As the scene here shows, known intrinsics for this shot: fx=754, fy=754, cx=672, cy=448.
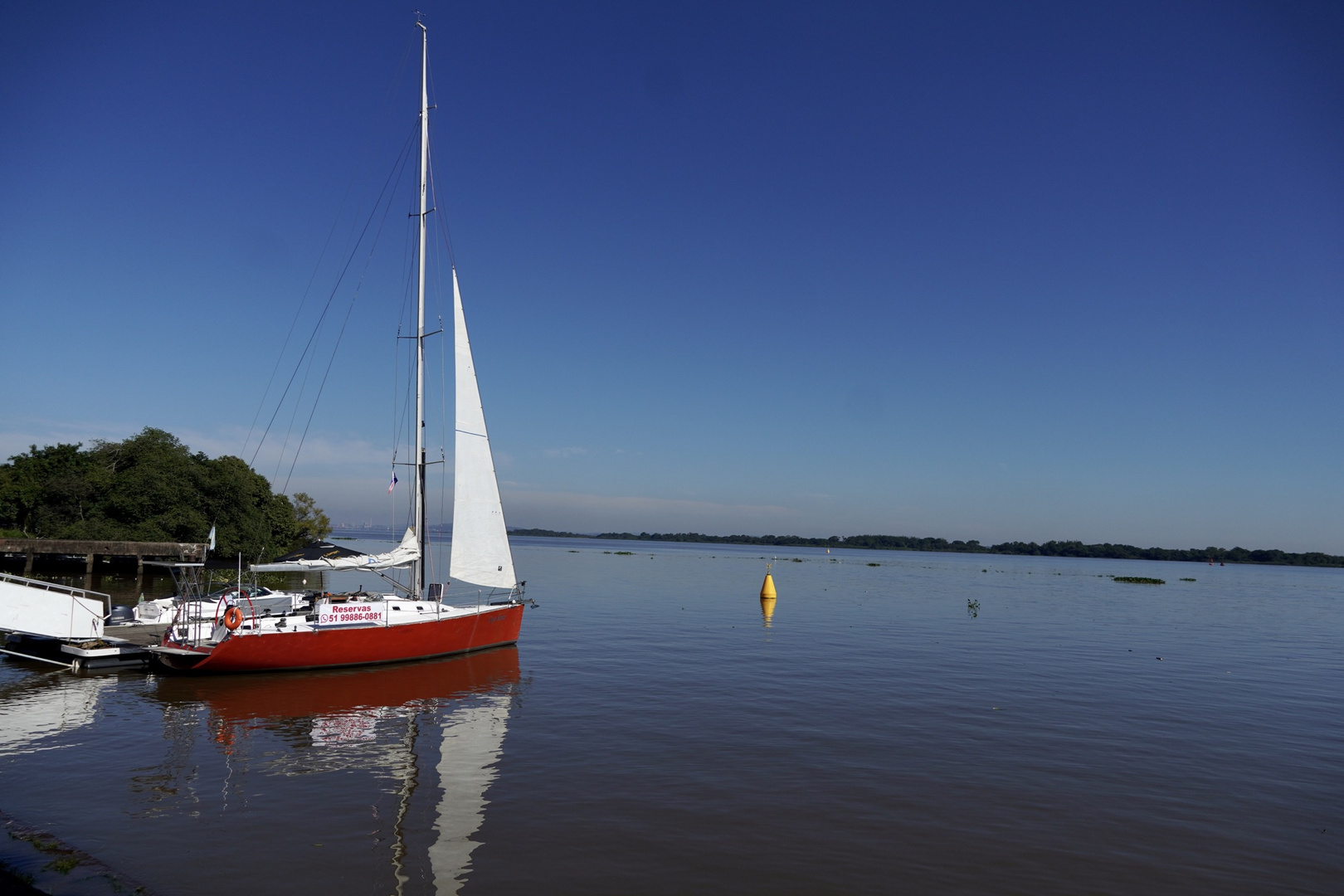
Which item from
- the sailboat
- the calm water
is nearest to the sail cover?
the sailboat

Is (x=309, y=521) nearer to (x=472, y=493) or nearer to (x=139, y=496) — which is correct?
(x=139, y=496)

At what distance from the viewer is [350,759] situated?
1388 cm

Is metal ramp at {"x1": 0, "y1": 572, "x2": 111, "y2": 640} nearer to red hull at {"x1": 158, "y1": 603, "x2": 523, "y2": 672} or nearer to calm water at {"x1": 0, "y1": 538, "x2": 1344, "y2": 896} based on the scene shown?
calm water at {"x1": 0, "y1": 538, "x2": 1344, "y2": 896}

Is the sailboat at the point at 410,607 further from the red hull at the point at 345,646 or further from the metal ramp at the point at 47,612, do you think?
the metal ramp at the point at 47,612

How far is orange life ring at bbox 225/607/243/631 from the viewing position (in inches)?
792

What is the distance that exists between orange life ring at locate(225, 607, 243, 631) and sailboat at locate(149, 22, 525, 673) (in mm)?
35

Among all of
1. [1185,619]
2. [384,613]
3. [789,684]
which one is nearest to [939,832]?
[789,684]

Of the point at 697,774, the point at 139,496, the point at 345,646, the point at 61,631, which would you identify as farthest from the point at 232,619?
the point at 139,496

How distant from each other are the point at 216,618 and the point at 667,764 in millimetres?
14867

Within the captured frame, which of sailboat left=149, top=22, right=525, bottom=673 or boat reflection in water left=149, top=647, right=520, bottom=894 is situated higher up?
sailboat left=149, top=22, right=525, bottom=673

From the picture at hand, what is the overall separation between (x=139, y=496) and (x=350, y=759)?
177ft

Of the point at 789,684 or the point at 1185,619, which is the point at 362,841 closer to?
the point at 789,684

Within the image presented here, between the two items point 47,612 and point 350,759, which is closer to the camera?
point 350,759

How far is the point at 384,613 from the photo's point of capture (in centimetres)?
2258
